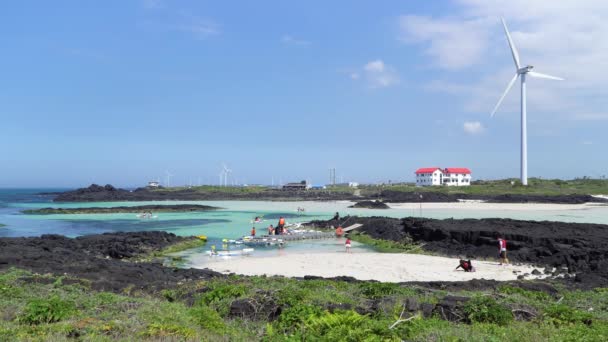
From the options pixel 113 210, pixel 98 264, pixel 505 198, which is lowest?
pixel 113 210

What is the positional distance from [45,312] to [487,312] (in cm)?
930

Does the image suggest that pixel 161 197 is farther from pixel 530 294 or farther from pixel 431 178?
pixel 530 294

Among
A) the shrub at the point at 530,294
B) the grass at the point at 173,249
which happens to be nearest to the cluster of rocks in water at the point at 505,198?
the grass at the point at 173,249

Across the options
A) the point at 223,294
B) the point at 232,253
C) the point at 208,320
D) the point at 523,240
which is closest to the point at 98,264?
the point at 232,253

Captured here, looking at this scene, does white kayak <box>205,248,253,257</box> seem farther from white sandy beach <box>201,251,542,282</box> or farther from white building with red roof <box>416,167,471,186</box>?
white building with red roof <box>416,167,471,186</box>

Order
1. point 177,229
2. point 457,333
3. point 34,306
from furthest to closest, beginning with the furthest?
1. point 177,229
2. point 34,306
3. point 457,333

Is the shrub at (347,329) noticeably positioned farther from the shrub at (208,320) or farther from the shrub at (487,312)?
the shrub at (487,312)

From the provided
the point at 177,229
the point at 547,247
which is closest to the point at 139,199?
the point at 177,229

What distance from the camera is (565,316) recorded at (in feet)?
32.4

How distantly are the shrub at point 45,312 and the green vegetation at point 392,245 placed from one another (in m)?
25.0

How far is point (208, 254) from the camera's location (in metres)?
30.7

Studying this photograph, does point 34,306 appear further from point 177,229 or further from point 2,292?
point 177,229

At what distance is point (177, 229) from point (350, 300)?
40.6 metres

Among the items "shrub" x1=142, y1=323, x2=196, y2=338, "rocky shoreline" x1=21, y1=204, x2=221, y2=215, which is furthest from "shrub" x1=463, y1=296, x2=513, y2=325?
"rocky shoreline" x1=21, y1=204, x2=221, y2=215
